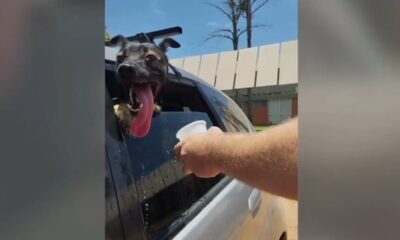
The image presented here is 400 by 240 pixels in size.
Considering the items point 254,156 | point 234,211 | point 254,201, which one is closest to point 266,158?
point 254,156

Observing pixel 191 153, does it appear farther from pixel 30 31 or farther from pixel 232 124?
pixel 232 124

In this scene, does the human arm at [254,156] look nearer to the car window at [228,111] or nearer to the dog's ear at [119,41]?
the dog's ear at [119,41]

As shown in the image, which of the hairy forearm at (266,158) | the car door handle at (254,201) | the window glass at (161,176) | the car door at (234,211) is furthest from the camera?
the car door handle at (254,201)

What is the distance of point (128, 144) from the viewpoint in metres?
1.47

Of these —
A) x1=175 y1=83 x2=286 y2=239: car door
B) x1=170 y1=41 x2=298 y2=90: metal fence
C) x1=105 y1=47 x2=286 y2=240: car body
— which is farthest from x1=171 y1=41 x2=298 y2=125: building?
x1=175 y1=83 x2=286 y2=239: car door

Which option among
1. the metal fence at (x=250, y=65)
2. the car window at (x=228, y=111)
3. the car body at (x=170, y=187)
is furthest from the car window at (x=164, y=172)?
the car window at (x=228, y=111)

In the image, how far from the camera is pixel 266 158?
1.04 m

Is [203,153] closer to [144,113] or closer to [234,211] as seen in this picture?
[144,113]

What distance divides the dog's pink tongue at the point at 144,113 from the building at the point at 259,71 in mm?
241

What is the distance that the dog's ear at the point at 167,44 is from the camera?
1467 millimetres

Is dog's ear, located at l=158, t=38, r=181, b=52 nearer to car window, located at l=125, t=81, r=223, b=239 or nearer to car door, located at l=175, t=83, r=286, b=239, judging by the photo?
car window, located at l=125, t=81, r=223, b=239

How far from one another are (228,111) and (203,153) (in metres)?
1.18

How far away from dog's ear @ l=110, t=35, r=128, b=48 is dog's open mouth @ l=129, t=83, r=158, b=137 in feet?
0.50

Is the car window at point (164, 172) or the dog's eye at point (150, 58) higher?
the dog's eye at point (150, 58)
